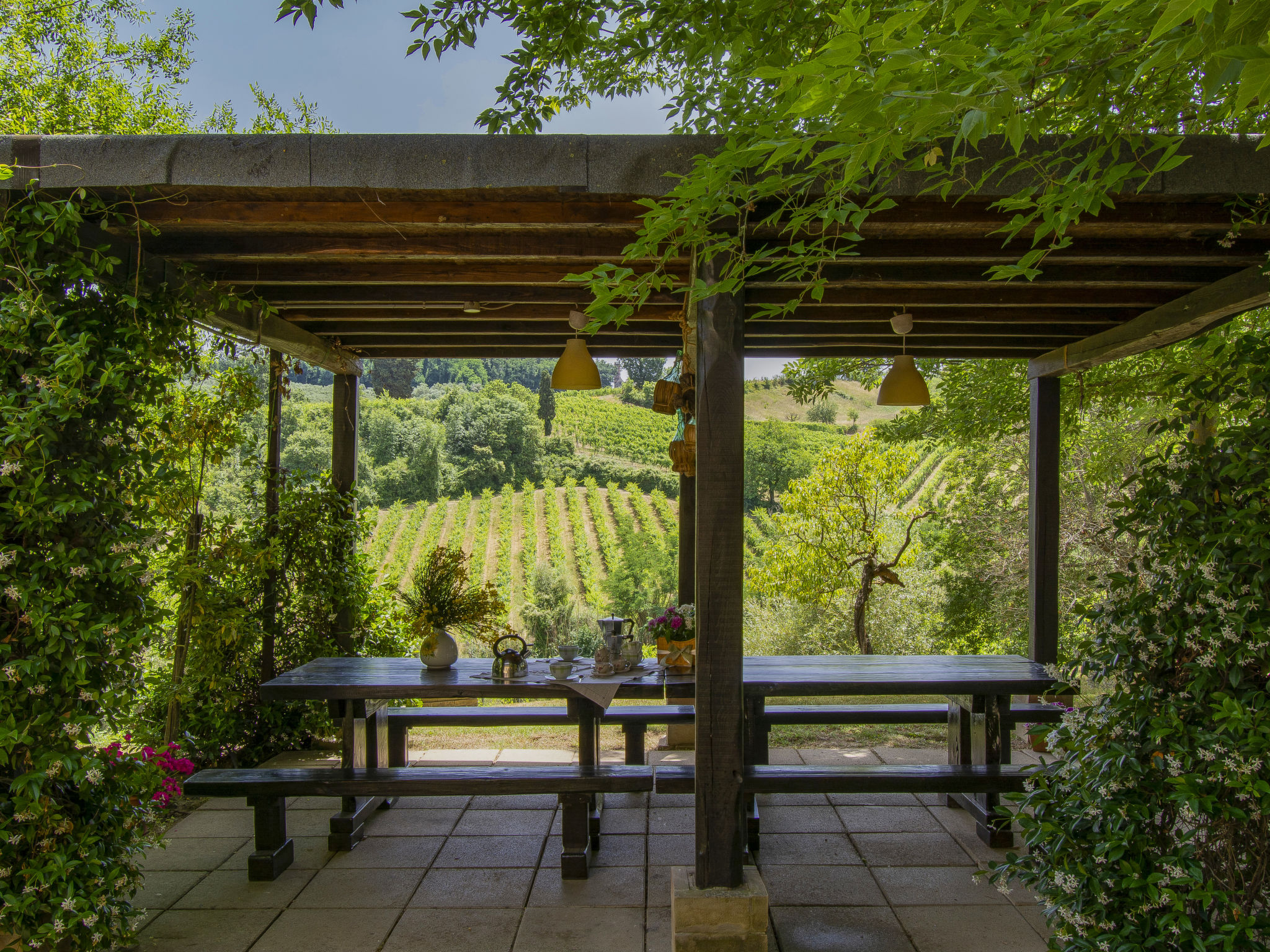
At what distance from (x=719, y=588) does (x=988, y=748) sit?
1935 mm

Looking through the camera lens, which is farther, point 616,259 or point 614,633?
point 614,633

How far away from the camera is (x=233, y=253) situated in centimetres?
291

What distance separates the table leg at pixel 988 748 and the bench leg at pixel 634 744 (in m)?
1.56

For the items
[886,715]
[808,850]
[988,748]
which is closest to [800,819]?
[808,850]

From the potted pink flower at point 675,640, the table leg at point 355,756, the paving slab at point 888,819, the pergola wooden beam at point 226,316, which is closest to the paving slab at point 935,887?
the paving slab at point 888,819

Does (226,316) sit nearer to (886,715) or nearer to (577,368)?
(577,368)

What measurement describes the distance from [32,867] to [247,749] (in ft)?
7.68

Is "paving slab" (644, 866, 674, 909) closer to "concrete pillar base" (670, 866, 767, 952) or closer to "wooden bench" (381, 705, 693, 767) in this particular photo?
"concrete pillar base" (670, 866, 767, 952)

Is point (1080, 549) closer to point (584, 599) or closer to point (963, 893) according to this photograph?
point (963, 893)

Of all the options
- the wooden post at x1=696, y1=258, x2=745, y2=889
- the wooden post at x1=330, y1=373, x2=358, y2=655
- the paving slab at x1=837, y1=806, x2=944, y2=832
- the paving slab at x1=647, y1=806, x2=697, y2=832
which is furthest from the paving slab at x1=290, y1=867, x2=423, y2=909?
the paving slab at x1=837, y1=806, x2=944, y2=832

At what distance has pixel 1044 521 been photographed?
4.66 metres

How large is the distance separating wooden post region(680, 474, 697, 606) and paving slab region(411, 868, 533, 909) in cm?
168

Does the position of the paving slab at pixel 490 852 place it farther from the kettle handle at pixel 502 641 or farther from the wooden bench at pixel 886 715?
the wooden bench at pixel 886 715

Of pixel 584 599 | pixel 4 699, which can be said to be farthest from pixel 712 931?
pixel 584 599
